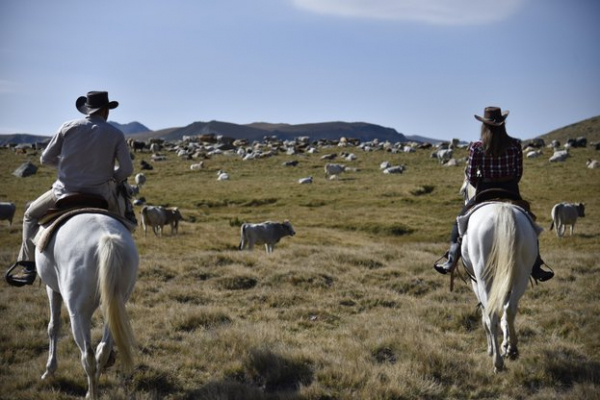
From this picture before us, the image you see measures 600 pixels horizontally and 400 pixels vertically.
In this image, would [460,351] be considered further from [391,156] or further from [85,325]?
[391,156]

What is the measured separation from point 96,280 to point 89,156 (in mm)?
1852

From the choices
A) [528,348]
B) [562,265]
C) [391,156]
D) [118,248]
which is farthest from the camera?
[391,156]

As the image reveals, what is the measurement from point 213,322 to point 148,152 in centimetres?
7551

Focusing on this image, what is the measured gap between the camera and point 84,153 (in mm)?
6234

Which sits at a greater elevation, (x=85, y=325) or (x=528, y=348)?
(x=85, y=325)

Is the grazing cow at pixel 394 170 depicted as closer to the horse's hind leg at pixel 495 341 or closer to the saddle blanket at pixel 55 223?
the horse's hind leg at pixel 495 341

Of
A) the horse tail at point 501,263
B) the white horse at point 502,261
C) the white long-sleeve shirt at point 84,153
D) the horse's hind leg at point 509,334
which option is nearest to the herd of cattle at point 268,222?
the white long-sleeve shirt at point 84,153

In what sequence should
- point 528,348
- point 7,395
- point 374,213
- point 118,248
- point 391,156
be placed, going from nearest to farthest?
point 118,248, point 7,395, point 528,348, point 374,213, point 391,156

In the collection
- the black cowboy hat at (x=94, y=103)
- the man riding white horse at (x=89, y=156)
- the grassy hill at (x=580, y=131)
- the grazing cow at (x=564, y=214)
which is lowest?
the grazing cow at (x=564, y=214)

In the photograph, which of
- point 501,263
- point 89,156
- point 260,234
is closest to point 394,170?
point 260,234

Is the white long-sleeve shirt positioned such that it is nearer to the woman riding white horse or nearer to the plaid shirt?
the woman riding white horse

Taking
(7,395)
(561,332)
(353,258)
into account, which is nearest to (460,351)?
(561,332)

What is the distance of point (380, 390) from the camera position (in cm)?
575

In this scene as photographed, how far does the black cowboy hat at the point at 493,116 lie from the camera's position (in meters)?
7.03
